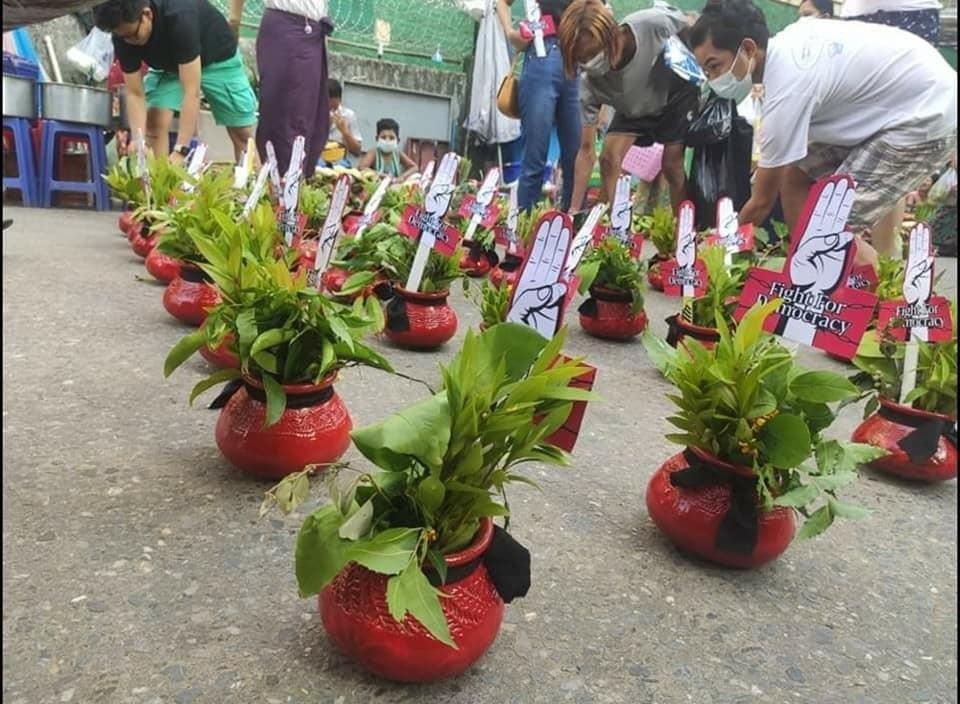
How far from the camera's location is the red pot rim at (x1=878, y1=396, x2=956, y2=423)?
1.56 metres

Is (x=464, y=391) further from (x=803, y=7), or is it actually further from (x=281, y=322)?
(x=803, y=7)

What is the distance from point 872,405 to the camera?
166 centimetres

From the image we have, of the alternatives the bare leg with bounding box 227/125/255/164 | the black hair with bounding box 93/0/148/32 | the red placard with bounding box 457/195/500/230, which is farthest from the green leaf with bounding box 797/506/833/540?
the bare leg with bounding box 227/125/255/164

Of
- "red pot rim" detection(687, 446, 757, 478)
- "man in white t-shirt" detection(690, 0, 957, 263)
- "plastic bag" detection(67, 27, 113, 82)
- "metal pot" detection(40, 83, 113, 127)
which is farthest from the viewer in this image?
"plastic bag" detection(67, 27, 113, 82)

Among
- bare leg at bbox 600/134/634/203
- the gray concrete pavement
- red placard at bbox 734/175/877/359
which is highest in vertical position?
bare leg at bbox 600/134/634/203

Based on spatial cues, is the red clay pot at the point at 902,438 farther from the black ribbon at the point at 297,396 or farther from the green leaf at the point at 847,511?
the black ribbon at the point at 297,396

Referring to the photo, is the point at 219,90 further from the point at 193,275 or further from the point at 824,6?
A: the point at 824,6

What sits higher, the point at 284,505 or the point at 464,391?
the point at 464,391

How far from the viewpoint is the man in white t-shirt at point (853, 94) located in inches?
91.8

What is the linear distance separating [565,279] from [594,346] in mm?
1432

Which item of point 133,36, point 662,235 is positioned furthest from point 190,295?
point 662,235

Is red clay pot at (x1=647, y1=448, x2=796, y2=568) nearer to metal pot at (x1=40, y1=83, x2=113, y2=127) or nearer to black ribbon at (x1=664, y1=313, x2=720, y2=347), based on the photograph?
→ black ribbon at (x1=664, y1=313, x2=720, y2=347)

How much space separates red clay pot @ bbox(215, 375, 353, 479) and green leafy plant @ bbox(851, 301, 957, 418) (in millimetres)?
1156

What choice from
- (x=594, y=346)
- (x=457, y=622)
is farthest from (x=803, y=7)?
(x=457, y=622)
